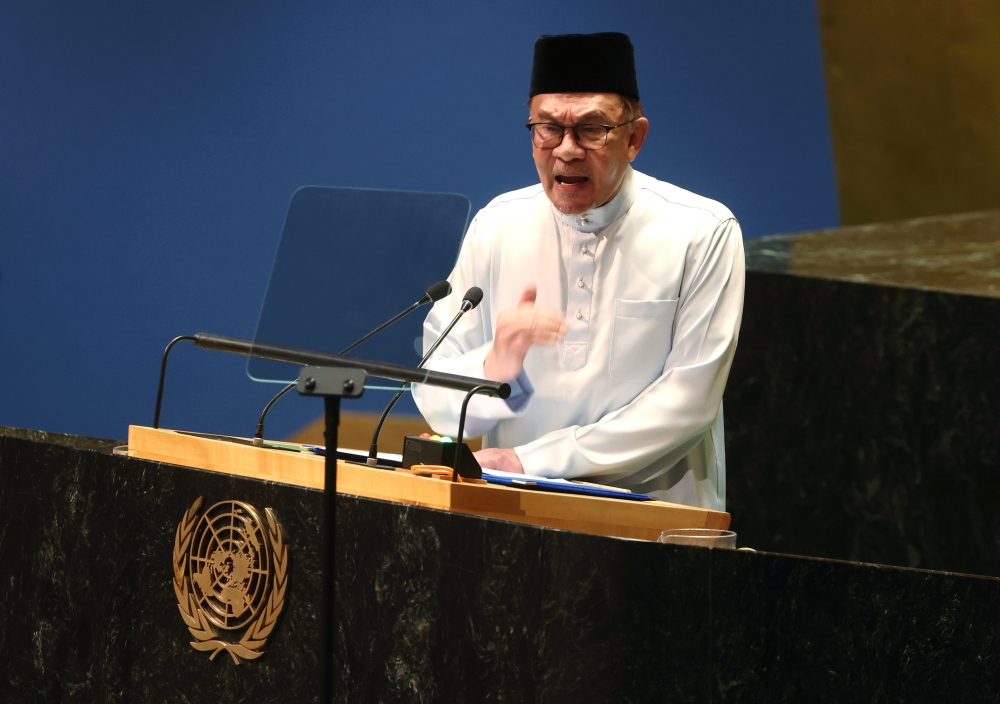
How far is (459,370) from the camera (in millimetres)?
2262

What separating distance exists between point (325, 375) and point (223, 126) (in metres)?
3.30

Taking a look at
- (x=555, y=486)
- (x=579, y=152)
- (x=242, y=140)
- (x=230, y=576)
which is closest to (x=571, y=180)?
(x=579, y=152)

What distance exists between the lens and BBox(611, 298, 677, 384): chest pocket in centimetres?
266

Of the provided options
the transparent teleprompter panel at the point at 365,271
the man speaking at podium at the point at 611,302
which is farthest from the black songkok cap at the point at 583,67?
the transparent teleprompter panel at the point at 365,271

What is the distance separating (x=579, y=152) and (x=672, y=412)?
1.96 feet

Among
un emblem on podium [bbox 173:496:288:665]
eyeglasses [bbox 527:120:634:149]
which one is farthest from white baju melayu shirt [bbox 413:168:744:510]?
un emblem on podium [bbox 173:496:288:665]

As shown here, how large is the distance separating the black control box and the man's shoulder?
3.55 feet

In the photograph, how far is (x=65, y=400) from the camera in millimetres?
→ 4723

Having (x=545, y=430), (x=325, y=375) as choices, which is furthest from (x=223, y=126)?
(x=325, y=375)

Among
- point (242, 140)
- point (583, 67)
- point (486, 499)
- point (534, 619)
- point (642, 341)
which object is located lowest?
point (534, 619)

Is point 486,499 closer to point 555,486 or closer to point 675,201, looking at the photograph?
point 555,486

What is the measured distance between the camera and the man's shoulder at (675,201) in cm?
279

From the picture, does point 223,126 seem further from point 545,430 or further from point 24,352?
point 545,430

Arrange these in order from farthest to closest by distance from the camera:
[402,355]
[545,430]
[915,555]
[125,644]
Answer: [915,555] → [545,430] → [125,644] → [402,355]
